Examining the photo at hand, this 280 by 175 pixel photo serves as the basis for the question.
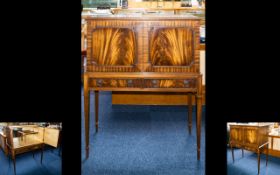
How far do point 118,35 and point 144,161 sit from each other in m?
0.92

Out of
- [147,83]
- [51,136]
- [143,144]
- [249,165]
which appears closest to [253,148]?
[249,165]

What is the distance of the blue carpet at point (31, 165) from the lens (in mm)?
1286

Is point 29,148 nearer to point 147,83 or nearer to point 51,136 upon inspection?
point 51,136

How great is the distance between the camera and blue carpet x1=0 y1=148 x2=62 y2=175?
4.22ft

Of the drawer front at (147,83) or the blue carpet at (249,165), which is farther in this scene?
the drawer front at (147,83)

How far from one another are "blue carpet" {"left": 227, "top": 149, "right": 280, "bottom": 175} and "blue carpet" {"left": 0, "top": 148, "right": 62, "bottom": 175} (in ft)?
2.24

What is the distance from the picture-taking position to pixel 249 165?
1343mm

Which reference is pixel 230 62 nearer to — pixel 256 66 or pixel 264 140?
pixel 256 66

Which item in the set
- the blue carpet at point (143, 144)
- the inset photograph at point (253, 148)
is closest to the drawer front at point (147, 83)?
the blue carpet at point (143, 144)

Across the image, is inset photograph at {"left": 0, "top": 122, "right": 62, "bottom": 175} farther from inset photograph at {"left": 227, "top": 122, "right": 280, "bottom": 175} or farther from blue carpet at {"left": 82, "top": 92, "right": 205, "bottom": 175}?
blue carpet at {"left": 82, "top": 92, "right": 205, "bottom": 175}

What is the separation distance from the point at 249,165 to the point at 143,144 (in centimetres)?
157

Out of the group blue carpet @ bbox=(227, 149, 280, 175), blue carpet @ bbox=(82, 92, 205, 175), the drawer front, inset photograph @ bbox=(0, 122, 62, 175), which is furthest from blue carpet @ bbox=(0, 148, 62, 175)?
the drawer front

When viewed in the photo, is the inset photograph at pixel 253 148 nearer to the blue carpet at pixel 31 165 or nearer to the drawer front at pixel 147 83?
the blue carpet at pixel 31 165

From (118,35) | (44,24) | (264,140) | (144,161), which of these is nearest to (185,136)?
(144,161)
